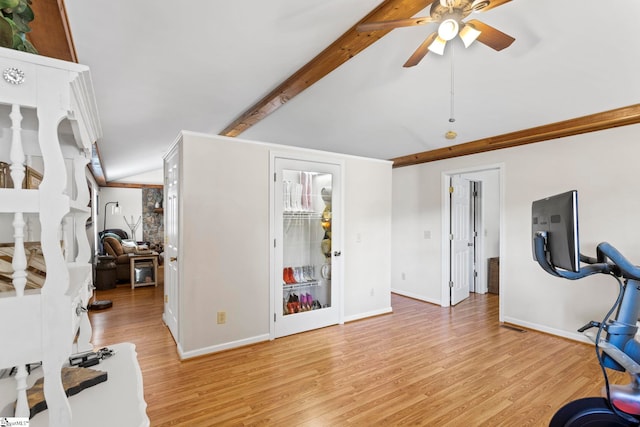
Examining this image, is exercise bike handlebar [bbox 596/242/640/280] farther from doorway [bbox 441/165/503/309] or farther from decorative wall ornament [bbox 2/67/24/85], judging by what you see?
doorway [bbox 441/165/503/309]

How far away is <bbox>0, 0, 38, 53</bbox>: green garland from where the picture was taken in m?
0.78

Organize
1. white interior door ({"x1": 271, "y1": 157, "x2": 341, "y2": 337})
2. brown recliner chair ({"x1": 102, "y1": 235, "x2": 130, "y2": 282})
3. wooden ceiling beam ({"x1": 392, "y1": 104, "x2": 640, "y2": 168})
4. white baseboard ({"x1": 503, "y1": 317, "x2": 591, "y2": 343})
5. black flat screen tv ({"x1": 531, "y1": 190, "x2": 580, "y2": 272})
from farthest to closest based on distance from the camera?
brown recliner chair ({"x1": 102, "y1": 235, "x2": 130, "y2": 282}), white interior door ({"x1": 271, "y1": 157, "x2": 341, "y2": 337}), white baseboard ({"x1": 503, "y1": 317, "x2": 591, "y2": 343}), wooden ceiling beam ({"x1": 392, "y1": 104, "x2": 640, "y2": 168}), black flat screen tv ({"x1": 531, "y1": 190, "x2": 580, "y2": 272})

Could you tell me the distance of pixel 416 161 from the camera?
5.03 m

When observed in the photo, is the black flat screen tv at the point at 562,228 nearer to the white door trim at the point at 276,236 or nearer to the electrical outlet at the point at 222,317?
the white door trim at the point at 276,236

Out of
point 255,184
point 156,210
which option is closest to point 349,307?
point 255,184

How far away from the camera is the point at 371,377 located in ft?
8.48

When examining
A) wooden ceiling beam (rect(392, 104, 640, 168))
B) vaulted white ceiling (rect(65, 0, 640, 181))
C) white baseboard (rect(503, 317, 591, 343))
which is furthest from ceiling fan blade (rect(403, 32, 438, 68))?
white baseboard (rect(503, 317, 591, 343))

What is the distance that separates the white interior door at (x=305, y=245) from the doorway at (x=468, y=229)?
197 centimetres

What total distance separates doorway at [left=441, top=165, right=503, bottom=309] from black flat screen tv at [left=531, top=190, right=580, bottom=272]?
117 inches

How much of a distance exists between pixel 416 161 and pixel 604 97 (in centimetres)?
247

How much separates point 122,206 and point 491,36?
32.5ft

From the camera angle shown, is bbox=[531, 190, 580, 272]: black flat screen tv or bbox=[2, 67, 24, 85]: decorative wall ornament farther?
bbox=[531, 190, 580, 272]: black flat screen tv

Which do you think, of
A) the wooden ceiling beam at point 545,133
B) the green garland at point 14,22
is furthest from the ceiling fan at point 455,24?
the wooden ceiling beam at point 545,133

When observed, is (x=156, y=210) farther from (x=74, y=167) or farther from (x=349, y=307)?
(x=74, y=167)
